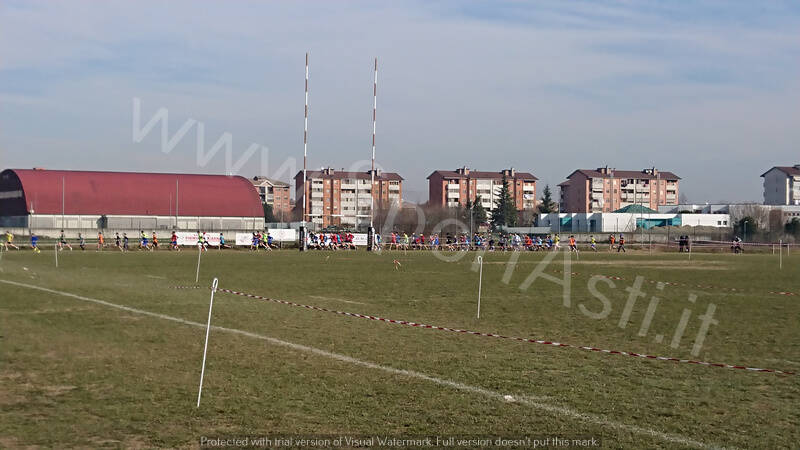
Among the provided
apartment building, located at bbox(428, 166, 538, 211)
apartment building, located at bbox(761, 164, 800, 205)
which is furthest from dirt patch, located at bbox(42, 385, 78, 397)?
apartment building, located at bbox(761, 164, 800, 205)

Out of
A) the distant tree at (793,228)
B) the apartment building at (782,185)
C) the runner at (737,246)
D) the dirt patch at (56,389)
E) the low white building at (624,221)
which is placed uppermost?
the apartment building at (782,185)

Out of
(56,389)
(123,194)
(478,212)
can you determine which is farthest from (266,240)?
(478,212)

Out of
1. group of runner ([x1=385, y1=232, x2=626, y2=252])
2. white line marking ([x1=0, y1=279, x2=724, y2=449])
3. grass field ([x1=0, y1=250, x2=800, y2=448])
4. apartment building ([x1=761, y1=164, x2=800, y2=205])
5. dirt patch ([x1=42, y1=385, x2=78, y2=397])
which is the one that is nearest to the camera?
white line marking ([x1=0, y1=279, x2=724, y2=449])

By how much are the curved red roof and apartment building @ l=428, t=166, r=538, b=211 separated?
7603cm

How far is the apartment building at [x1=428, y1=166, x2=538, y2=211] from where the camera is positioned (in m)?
166

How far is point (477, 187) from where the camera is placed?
168250 millimetres

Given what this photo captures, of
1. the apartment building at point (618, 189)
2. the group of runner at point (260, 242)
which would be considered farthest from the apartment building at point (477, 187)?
the group of runner at point (260, 242)

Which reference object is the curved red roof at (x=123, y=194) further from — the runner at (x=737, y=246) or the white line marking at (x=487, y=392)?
the white line marking at (x=487, y=392)

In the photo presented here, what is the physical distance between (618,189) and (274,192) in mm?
72863

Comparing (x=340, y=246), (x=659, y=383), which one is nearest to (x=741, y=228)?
(x=340, y=246)

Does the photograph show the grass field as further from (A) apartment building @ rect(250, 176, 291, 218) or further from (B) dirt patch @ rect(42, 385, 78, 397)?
(A) apartment building @ rect(250, 176, 291, 218)

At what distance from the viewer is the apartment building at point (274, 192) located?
15400cm

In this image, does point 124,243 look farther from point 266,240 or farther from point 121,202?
point 121,202

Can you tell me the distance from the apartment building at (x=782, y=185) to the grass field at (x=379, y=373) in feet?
511
